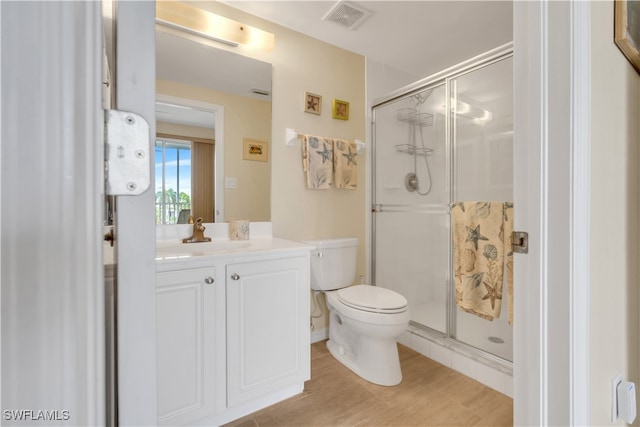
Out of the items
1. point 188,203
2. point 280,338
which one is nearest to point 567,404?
point 280,338

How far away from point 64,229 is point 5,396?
0.49ft

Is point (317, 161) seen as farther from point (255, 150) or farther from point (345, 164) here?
point (255, 150)

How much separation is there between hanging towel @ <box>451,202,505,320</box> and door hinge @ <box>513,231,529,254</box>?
97 centimetres

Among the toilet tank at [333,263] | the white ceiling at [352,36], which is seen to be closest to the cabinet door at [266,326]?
the toilet tank at [333,263]

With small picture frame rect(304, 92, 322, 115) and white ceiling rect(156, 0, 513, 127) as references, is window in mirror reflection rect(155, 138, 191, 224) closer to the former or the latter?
white ceiling rect(156, 0, 513, 127)

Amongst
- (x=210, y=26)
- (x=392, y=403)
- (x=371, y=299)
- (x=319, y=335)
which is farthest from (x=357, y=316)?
(x=210, y=26)

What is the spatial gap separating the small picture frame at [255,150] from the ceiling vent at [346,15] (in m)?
0.95

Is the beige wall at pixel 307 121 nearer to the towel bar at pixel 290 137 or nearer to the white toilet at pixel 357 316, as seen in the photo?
the towel bar at pixel 290 137

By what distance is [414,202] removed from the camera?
244cm

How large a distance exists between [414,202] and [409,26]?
50.6 inches

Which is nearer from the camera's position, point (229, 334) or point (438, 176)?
point (229, 334)

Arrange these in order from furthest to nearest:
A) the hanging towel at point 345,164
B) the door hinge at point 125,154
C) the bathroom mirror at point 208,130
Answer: the hanging towel at point 345,164
the bathroom mirror at point 208,130
the door hinge at point 125,154

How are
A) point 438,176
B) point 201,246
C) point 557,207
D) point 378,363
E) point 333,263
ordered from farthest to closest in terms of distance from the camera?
point 438,176, point 333,263, point 378,363, point 201,246, point 557,207

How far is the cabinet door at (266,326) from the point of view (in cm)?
144
